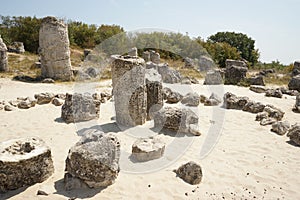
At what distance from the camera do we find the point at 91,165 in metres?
3.52

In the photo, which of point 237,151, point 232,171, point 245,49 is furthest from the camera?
point 245,49

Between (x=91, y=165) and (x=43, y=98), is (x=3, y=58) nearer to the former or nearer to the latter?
(x=43, y=98)

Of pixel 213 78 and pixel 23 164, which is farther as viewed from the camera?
pixel 213 78

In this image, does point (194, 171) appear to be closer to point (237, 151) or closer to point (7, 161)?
point (237, 151)

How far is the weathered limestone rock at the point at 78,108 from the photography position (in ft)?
21.3

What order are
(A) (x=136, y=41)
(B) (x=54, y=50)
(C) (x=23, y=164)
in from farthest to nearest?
1. (A) (x=136, y=41)
2. (B) (x=54, y=50)
3. (C) (x=23, y=164)

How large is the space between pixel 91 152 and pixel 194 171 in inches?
64.5

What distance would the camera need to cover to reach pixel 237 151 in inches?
201

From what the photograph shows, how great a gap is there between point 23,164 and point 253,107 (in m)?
6.74

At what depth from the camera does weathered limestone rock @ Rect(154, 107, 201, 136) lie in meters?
5.93

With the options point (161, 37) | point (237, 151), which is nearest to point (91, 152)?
point (237, 151)

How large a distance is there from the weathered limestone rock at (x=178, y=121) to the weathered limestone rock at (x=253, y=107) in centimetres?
277

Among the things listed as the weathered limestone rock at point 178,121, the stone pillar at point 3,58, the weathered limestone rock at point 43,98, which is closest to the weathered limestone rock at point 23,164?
the weathered limestone rock at point 178,121

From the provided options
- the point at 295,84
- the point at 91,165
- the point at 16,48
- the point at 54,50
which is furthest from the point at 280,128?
the point at 16,48
